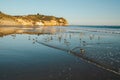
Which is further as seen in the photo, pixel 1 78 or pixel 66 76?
pixel 66 76

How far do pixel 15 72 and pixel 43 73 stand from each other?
1961 mm

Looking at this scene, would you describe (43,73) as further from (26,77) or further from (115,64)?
(115,64)

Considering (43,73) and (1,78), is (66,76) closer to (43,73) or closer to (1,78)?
(43,73)

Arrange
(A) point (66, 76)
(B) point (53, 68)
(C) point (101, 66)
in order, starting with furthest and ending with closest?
(C) point (101, 66), (B) point (53, 68), (A) point (66, 76)

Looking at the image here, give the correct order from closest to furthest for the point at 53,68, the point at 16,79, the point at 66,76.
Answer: the point at 16,79, the point at 66,76, the point at 53,68

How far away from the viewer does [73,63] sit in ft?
56.9

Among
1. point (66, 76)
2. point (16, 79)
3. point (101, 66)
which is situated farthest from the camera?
point (101, 66)

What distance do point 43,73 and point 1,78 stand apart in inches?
113

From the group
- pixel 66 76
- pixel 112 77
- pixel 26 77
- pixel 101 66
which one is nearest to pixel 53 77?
pixel 66 76

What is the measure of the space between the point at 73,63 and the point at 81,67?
5.13 ft

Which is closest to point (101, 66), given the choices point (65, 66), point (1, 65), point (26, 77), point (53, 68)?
point (65, 66)

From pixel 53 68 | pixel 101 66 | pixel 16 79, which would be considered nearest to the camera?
pixel 16 79

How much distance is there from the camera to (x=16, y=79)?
12.3 metres

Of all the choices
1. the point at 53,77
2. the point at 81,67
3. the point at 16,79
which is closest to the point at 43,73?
the point at 53,77
